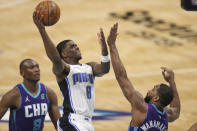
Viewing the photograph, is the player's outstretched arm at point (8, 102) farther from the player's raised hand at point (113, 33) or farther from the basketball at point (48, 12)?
the player's raised hand at point (113, 33)

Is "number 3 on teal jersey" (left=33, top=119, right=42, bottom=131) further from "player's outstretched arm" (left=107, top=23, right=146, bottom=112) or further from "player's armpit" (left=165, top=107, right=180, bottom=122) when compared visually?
"player's armpit" (left=165, top=107, right=180, bottom=122)

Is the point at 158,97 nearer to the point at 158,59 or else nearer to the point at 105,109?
the point at 105,109

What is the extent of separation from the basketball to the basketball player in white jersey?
193 mm

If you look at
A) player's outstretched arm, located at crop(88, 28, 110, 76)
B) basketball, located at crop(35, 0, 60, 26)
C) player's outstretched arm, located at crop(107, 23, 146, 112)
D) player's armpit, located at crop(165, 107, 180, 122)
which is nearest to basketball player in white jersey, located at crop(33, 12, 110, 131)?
player's outstretched arm, located at crop(88, 28, 110, 76)

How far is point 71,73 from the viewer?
677 centimetres

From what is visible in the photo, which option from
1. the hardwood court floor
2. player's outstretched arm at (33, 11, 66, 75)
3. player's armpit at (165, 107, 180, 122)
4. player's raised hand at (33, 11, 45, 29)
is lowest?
the hardwood court floor

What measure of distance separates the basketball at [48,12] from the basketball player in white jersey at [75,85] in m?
0.19

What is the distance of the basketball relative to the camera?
23.1 feet

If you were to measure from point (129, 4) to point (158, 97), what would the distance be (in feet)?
39.4

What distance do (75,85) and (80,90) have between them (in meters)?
0.10

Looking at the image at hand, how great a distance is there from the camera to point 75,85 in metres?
6.75

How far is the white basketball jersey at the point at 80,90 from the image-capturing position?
668 cm

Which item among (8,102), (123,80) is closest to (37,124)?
(8,102)

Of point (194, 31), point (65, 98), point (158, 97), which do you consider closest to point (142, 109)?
point (158, 97)
